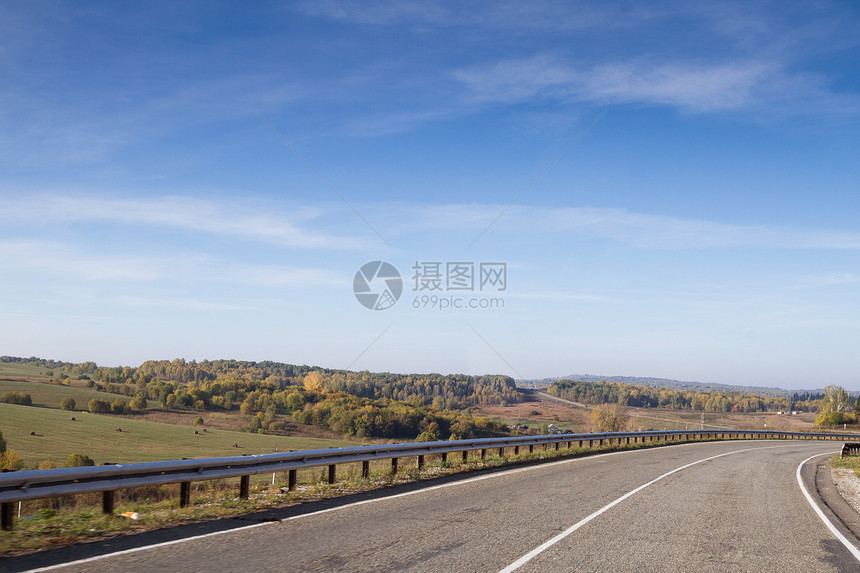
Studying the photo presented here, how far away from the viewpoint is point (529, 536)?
26.0 feet

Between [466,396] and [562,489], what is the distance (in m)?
142

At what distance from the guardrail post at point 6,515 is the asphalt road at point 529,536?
6.33 ft

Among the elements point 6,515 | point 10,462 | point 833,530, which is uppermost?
point 6,515

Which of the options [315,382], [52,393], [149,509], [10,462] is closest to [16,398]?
[52,393]

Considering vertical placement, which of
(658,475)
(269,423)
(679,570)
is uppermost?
(679,570)

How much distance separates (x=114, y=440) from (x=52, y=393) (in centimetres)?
5013

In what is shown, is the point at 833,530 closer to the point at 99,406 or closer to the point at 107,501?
the point at 107,501

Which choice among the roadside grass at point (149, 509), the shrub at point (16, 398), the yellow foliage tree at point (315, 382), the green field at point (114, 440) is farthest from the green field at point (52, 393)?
the roadside grass at point (149, 509)

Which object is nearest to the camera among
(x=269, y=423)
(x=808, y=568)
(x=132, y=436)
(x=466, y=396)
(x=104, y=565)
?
(x=104, y=565)

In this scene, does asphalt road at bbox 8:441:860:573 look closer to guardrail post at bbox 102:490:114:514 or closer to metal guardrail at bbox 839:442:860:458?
guardrail post at bbox 102:490:114:514

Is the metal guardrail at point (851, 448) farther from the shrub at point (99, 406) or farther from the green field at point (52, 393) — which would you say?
the green field at point (52, 393)

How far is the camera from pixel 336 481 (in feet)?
41.9

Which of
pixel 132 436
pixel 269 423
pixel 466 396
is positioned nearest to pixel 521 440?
pixel 132 436

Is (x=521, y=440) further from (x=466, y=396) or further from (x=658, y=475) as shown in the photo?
(x=466, y=396)
